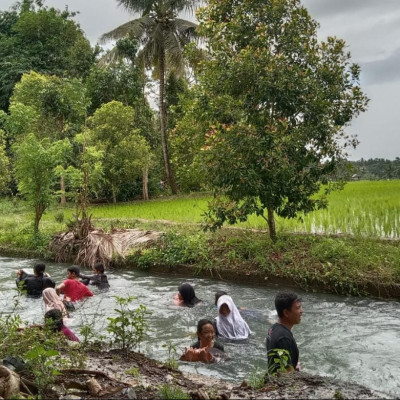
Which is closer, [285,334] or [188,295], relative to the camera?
[285,334]

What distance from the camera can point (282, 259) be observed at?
11945 mm

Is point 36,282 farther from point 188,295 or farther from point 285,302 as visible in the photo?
point 285,302

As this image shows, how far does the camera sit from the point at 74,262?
50.3 feet

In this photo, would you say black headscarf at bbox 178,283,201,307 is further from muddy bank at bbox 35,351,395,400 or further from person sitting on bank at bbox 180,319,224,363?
muddy bank at bbox 35,351,395,400

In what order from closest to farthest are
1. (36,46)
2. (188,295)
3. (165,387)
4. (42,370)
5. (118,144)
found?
(165,387)
(42,370)
(188,295)
(118,144)
(36,46)

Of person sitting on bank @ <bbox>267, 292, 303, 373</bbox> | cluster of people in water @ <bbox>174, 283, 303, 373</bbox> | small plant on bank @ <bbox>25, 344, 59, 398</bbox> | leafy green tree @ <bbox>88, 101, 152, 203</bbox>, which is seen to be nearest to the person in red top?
cluster of people in water @ <bbox>174, 283, 303, 373</bbox>

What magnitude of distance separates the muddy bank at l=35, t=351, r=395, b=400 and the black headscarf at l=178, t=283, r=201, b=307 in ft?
14.3

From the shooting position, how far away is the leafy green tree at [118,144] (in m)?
26.6

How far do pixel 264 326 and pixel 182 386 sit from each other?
14.2 ft

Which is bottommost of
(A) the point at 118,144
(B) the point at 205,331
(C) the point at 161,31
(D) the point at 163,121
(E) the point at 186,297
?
(E) the point at 186,297

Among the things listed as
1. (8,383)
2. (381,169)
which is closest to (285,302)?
(8,383)

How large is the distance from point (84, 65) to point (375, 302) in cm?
2884

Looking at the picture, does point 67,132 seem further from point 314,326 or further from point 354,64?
point 314,326

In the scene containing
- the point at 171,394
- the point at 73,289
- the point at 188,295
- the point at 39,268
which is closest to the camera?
the point at 171,394
